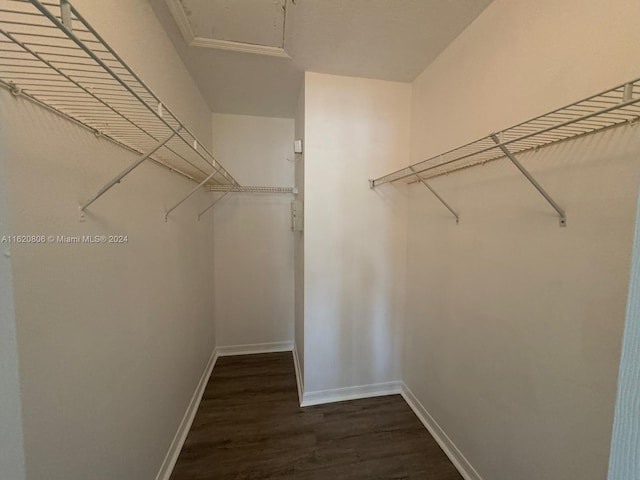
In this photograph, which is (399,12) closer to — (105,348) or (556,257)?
(556,257)

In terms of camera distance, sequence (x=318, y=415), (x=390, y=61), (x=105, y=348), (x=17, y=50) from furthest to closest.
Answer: (x=318, y=415) < (x=390, y=61) < (x=105, y=348) < (x=17, y=50)

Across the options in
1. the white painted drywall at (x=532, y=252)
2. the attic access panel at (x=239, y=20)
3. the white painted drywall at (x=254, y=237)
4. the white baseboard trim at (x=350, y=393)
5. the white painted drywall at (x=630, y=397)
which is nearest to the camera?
the white painted drywall at (x=630, y=397)

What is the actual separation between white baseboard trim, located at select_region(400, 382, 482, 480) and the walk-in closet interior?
0.06ft

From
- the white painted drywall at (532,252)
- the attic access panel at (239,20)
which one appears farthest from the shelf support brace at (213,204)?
the white painted drywall at (532,252)

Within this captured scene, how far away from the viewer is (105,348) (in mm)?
959

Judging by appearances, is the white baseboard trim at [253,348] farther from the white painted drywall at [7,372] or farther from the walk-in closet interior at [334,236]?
the white painted drywall at [7,372]

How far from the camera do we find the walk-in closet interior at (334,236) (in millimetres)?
709

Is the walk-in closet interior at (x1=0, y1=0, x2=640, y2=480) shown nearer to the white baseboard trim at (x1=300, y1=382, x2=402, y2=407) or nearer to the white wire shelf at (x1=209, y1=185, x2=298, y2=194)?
the white baseboard trim at (x1=300, y1=382, x2=402, y2=407)

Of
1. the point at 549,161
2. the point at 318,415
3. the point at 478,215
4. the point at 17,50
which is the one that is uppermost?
the point at 17,50

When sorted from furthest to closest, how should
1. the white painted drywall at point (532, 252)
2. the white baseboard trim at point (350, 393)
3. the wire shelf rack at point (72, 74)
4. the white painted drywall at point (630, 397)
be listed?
1. the white baseboard trim at point (350, 393)
2. the white painted drywall at point (532, 252)
3. the wire shelf rack at point (72, 74)
4. the white painted drywall at point (630, 397)

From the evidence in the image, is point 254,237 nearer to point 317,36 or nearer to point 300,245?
point 300,245

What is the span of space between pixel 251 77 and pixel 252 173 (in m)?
0.98

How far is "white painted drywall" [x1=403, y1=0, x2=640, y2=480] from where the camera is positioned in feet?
2.77

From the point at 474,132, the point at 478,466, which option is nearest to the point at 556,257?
the point at 474,132
